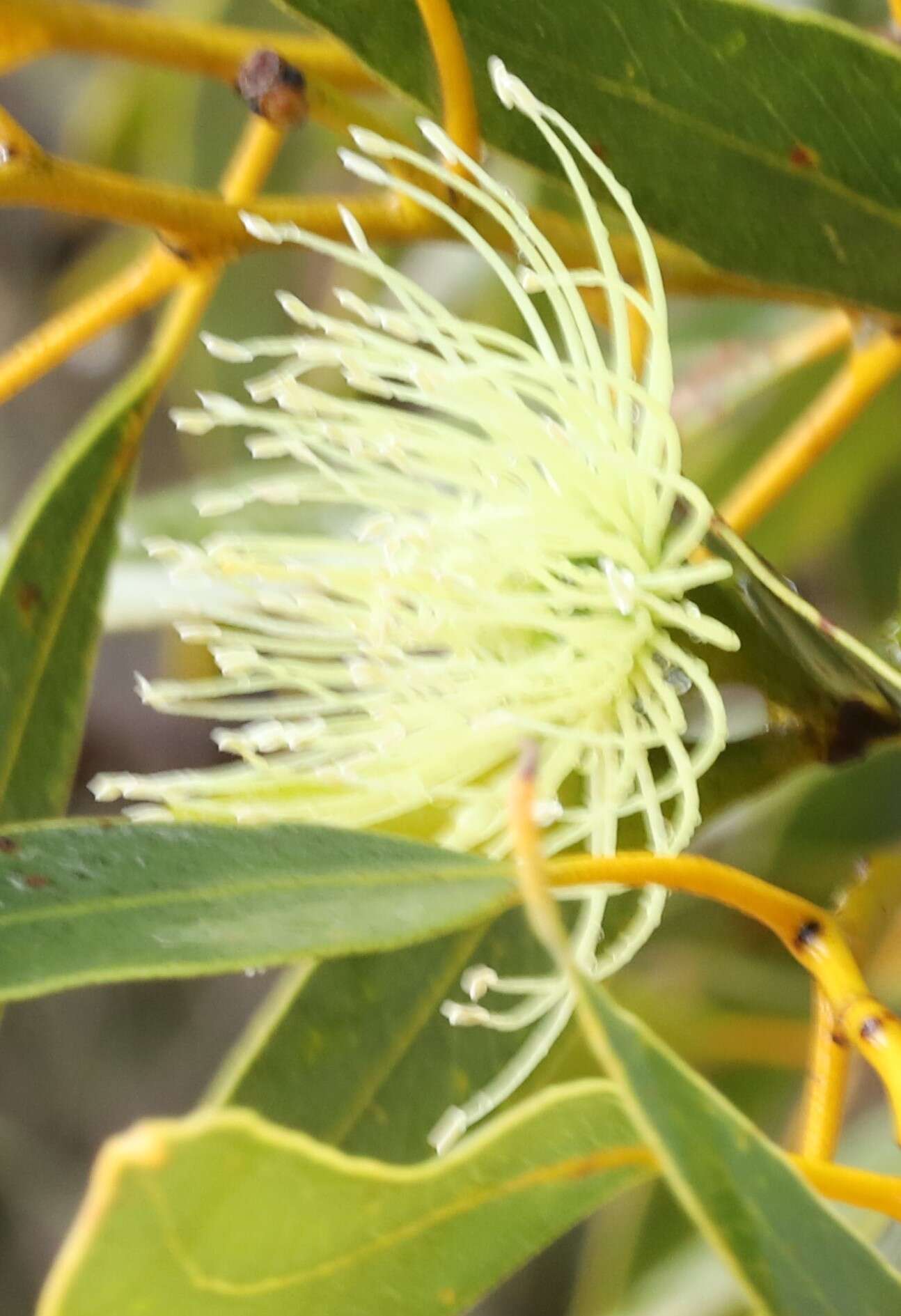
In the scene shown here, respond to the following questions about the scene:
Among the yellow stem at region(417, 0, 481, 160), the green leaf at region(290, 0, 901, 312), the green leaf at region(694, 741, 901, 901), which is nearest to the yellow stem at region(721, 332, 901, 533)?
the green leaf at region(290, 0, 901, 312)

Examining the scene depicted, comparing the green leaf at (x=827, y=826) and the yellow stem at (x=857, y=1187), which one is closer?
the yellow stem at (x=857, y=1187)

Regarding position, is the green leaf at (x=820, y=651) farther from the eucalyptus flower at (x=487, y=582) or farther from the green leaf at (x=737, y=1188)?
the green leaf at (x=737, y=1188)

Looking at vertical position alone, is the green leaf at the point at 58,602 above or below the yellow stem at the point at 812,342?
below

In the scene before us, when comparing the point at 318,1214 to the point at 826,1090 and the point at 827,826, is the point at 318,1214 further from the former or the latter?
the point at 827,826

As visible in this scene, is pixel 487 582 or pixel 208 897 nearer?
pixel 208 897

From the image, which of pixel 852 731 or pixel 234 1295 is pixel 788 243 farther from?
pixel 234 1295

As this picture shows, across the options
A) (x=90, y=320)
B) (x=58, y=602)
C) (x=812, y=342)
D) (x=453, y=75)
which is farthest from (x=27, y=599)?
(x=812, y=342)

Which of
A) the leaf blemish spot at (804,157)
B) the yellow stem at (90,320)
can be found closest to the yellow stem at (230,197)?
the yellow stem at (90,320)
